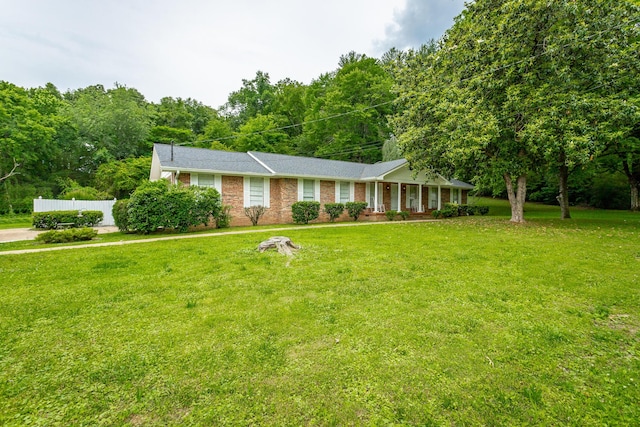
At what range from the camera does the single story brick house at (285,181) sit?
49.0 ft

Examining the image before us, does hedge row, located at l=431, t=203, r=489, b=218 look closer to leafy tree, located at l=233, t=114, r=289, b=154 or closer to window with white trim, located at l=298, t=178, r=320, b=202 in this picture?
window with white trim, located at l=298, t=178, r=320, b=202

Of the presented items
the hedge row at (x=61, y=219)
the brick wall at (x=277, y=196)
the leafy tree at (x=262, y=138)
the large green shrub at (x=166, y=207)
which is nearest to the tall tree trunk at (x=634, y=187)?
the brick wall at (x=277, y=196)

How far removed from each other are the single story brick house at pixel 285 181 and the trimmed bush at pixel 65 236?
440 cm

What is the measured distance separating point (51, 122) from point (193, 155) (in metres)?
20.7

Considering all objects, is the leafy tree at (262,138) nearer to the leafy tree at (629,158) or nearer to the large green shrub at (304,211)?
the large green shrub at (304,211)

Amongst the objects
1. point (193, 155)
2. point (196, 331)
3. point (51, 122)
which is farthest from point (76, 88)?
point (196, 331)

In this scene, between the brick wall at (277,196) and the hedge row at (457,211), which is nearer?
the brick wall at (277,196)

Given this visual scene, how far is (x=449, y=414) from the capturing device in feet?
6.95

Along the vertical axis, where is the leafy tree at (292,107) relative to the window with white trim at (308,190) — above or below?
above

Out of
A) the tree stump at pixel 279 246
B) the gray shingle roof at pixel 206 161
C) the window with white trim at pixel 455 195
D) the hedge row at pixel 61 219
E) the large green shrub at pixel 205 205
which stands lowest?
the tree stump at pixel 279 246

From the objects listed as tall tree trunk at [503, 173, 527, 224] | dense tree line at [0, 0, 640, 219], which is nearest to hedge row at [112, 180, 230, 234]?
dense tree line at [0, 0, 640, 219]

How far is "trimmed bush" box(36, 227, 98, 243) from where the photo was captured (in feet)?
31.7

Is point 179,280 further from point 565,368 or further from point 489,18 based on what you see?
point 489,18

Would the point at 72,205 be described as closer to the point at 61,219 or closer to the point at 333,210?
the point at 61,219
